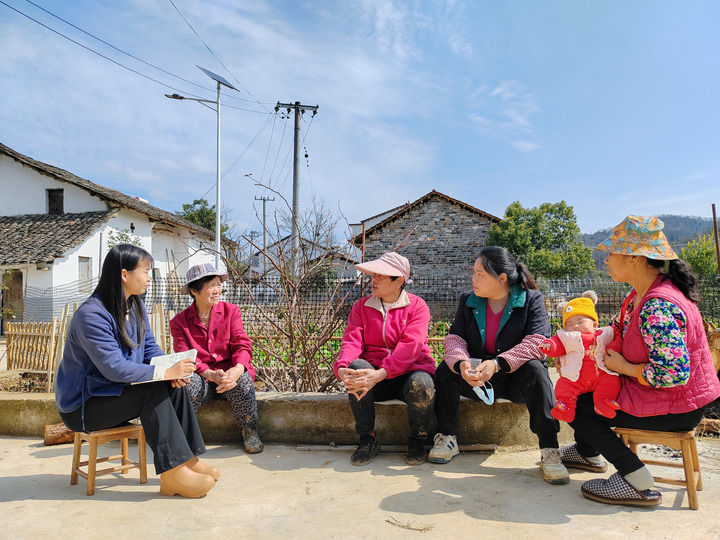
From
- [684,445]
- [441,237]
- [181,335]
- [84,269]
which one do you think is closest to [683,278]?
[684,445]

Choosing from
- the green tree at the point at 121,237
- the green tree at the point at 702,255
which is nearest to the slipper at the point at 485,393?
the green tree at the point at 121,237

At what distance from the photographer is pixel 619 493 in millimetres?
2312

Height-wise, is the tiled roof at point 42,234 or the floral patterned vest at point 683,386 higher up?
the tiled roof at point 42,234

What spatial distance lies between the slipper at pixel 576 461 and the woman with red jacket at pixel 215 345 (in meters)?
1.96

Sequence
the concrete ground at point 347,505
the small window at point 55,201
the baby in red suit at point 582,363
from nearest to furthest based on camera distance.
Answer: the concrete ground at point 347,505, the baby in red suit at point 582,363, the small window at point 55,201

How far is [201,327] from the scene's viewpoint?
3.39 meters

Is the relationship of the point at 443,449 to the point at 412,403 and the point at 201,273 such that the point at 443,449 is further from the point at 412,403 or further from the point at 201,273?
the point at 201,273

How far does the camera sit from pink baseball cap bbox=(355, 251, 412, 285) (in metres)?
3.21

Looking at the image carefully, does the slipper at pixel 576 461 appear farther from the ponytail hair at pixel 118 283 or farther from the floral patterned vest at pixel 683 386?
the ponytail hair at pixel 118 283

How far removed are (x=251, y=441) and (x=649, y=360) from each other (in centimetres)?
246

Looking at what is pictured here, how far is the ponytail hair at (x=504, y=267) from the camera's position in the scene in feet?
9.96

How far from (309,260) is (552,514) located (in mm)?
2809

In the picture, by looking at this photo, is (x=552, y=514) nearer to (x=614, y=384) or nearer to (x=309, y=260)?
(x=614, y=384)

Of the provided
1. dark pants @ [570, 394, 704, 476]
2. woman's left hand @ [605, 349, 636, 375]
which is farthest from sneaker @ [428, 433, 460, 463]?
woman's left hand @ [605, 349, 636, 375]
